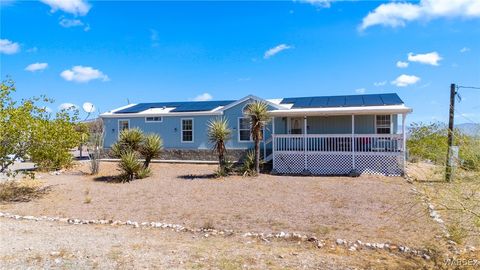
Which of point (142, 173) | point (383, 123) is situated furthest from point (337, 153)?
point (142, 173)

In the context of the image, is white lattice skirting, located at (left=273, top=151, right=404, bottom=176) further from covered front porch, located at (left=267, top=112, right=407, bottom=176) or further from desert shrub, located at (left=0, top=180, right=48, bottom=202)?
desert shrub, located at (left=0, top=180, right=48, bottom=202)

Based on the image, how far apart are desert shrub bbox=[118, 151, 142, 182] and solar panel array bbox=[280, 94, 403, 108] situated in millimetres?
8981

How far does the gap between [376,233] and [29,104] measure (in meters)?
11.2

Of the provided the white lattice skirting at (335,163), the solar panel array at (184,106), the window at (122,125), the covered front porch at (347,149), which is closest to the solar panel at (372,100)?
the covered front porch at (347,149)

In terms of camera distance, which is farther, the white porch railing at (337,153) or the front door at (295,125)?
the front door at (295,125)

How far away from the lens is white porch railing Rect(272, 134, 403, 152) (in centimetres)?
1703

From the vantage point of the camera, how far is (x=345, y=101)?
20438mm

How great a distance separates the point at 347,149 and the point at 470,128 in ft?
39.9

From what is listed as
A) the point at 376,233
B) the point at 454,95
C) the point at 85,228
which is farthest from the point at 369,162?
the point at 85,228

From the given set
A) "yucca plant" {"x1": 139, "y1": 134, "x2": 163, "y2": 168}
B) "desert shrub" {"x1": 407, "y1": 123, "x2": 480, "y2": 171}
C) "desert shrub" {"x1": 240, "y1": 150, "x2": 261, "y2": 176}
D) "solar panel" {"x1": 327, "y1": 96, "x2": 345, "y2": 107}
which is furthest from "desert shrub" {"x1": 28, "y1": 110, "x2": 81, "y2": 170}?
"solar panel" {"x1": 327, "y1": 96, "x2": 345, "y2": 107}

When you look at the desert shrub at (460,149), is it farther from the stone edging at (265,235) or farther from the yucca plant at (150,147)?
the yucca plant at (150,147)

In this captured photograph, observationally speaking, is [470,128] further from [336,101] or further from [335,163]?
[336,101]

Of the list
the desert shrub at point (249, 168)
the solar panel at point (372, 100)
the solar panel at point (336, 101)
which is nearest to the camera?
the desert shrub at point (249, 168)

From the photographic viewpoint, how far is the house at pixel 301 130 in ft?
56.3
